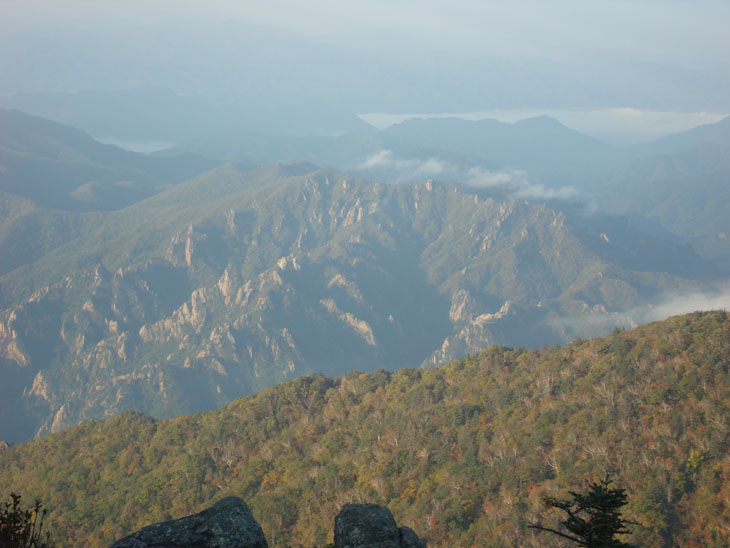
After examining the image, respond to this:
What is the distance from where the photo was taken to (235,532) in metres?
23.5

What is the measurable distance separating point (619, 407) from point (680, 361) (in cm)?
1311

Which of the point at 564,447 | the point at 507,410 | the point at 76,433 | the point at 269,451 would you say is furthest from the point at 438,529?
the point at 76,433

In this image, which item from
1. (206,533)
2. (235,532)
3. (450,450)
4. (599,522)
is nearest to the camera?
(599,522)

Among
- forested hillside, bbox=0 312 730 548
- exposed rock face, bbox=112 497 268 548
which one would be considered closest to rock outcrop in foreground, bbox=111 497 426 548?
exposed rock face, bbox=112 497 268 548

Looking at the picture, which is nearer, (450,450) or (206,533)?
(206,533)

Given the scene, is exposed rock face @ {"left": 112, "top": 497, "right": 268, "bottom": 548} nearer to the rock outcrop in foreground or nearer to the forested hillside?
the rock outcrop in foreground

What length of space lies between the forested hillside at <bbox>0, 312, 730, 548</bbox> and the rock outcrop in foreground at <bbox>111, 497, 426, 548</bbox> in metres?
44.6

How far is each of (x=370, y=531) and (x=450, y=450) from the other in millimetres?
68884

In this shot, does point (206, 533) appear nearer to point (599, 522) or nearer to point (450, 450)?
point (599, 522)

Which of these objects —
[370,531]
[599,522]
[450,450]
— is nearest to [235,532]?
[370,531]

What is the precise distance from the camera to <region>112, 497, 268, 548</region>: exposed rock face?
22.8 meters

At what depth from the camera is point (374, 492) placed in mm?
82562

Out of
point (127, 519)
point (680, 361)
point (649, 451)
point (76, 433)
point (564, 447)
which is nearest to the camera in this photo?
point (649, 451)

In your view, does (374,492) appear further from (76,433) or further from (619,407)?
(76,433)
